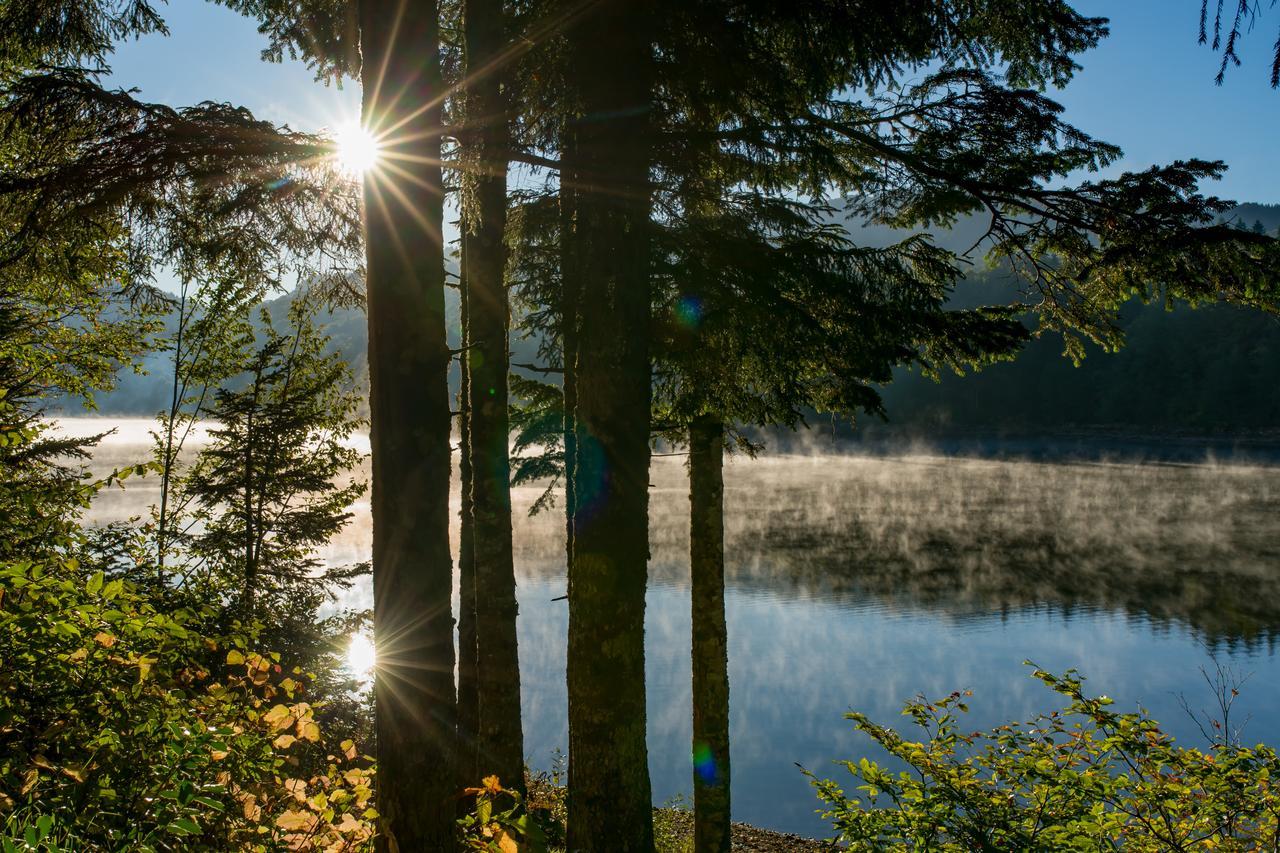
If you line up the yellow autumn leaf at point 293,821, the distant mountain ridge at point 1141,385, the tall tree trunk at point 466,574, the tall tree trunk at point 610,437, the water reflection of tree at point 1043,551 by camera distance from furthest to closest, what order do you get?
the distant mountain ridge at point 1141,385 < the water reflection of tree at point 1043,551 < the tall tree trunk at point 466,574 < the tall tree trunk at point 610,437 < the yellow autumn leaf at point 293,821

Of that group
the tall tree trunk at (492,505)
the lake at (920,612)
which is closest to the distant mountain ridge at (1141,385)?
the lake at (920,612)

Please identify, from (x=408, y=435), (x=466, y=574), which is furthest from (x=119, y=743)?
(x=466, y=574)

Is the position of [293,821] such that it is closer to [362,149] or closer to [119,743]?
[119,743]

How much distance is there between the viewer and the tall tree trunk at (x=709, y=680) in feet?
26.9

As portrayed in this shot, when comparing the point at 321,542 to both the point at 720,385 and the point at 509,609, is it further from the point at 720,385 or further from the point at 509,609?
the point at 720,385

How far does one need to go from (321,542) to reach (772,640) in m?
16.2

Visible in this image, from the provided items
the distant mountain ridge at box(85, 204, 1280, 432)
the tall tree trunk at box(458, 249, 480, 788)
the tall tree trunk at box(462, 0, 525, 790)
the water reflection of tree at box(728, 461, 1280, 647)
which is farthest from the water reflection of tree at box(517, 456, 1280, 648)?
the distant mountain ridge at box(85, 204, 1280, 432)

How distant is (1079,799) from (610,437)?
339cm

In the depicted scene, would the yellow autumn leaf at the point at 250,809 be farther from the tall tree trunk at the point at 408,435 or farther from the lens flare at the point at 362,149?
the lens flare at the point at 362,149

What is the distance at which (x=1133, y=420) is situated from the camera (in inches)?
3907

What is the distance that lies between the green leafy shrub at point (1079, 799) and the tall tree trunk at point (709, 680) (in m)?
3.55

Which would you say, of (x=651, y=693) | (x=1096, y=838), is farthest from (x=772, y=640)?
A: (x=1096, y=838)

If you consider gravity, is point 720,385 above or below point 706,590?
above

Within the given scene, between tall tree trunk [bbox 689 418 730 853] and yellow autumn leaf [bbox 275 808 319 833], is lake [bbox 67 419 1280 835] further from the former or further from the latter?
yellow autumn leaf [bbox 275 808 319 833]
